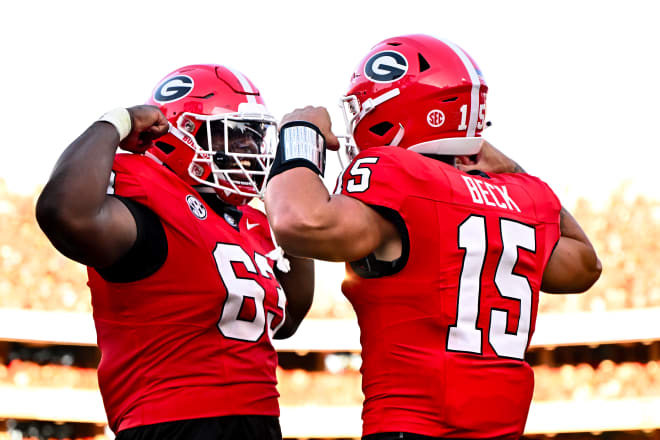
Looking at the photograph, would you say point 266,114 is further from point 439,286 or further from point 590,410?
point 590,410

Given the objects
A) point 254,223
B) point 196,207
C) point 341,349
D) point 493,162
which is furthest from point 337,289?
point 196,207

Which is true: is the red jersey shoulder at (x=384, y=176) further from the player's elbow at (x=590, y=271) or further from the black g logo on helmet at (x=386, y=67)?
the player's elbow at (x=590, y=271)

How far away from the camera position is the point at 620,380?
21.9 metres

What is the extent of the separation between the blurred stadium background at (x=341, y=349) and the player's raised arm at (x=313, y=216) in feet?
60.5

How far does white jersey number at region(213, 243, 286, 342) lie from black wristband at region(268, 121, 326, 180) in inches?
23.4

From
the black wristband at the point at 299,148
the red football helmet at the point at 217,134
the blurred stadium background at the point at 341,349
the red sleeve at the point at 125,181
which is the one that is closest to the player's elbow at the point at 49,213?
the red sleeve at the point at 125,181

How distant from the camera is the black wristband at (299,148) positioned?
2.54m

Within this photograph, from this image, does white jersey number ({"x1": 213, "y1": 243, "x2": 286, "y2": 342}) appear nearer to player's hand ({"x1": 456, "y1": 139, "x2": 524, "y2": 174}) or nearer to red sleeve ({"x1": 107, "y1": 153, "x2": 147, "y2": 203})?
red sleeve ({"x1": 107, "y1": 153, "x2": 147, "y2": 203})

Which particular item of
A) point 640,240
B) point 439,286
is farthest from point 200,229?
point 640,240

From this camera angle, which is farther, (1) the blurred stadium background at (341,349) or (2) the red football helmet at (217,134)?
(1) the blurred stadium background at (341,349)

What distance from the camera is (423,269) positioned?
8.32 feet

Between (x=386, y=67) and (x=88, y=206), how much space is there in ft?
3.52

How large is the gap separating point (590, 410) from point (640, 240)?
4516 mm

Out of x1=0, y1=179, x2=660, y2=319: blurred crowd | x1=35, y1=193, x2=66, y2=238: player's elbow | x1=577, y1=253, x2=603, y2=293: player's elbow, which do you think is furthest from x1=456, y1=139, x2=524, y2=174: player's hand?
x1=0, y1=179, x2=660, y2=319: blurred crowd
